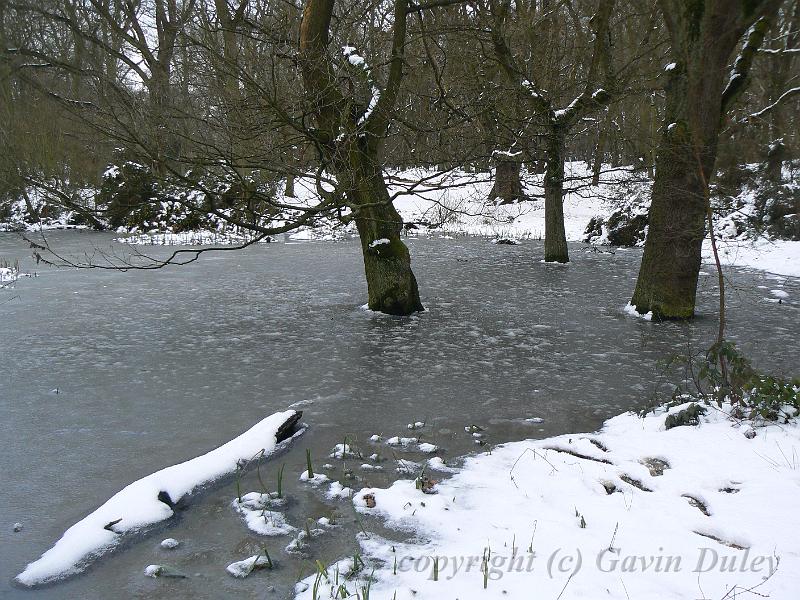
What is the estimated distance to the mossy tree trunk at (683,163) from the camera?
8.91 metres

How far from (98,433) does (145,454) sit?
30.8 inches

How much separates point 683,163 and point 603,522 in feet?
24.0

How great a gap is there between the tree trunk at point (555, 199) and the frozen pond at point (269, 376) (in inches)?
87.9

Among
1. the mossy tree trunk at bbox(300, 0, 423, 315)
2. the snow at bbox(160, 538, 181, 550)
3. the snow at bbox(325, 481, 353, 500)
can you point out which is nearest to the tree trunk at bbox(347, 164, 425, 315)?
the mossy tree trunk at bbox(300, 0, 423, 315)

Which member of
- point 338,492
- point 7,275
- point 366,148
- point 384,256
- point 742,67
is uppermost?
point 742,67

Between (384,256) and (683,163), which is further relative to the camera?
(384,256)

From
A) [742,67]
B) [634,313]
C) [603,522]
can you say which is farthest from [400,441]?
[742,67]

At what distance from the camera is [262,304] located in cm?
1242

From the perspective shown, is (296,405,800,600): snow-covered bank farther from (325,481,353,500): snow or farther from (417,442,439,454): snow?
(417,442,439,454): snow

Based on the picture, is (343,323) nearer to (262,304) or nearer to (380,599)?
(262,304)

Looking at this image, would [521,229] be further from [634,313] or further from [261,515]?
[261,515]

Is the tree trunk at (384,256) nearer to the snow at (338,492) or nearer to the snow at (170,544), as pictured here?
the snow at (338,492)

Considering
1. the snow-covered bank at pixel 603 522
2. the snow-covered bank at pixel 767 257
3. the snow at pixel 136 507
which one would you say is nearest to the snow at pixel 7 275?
the snow at pixel 136 507

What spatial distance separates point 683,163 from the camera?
9891 millimetres
